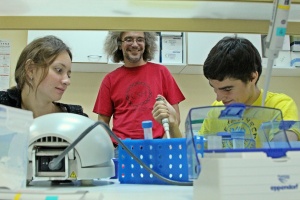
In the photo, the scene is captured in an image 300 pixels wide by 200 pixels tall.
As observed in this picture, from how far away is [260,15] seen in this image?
0.78 metres

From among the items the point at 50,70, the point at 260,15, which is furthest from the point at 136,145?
the point at 50,70

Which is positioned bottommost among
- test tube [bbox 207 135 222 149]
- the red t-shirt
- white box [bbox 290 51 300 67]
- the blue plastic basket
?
the blue plastic basket

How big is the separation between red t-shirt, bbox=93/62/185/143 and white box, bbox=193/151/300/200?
1568mm

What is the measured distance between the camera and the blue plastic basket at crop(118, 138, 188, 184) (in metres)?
0.72

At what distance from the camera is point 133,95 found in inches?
80.2

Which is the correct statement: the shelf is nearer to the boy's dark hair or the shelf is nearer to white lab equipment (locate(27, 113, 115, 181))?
white lab equipment (locate(27, 113, 115, 181))

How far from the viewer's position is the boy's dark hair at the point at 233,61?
4.18 ft

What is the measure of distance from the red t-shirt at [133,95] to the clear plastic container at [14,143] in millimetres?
1450

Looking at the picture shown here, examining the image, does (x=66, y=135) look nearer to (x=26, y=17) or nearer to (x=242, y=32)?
(x=26, y=17)

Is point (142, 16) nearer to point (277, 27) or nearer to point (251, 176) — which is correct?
point (277, 27)

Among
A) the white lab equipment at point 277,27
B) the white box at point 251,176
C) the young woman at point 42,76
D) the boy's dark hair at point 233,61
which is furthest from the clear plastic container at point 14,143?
the young woman at point 42,76

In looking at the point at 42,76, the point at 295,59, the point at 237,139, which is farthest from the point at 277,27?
the point at 295,59

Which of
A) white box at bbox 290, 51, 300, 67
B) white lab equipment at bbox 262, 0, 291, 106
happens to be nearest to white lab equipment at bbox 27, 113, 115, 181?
white lab equipment at bbox 262, 0, 291, 106

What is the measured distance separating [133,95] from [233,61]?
871 mm
